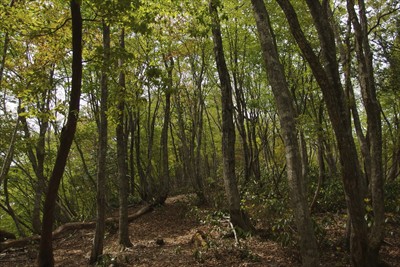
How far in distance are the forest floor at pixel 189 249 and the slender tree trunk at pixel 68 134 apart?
57.9 inches

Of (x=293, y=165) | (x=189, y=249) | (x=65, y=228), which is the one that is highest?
(x=293, y=165)

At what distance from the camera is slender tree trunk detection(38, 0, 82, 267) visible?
6848 millimetres

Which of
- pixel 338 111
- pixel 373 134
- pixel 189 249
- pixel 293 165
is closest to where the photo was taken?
pixel 293 165

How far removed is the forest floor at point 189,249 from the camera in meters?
7.35

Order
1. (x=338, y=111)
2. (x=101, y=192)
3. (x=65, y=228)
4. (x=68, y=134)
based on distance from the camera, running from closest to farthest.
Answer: (x=338, y=111)
(x=68, y=134)
(x=101, y=192)
(x=65, y=228)

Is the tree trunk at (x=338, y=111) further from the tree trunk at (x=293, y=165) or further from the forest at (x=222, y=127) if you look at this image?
the tree trunk at (x=293, y=165)

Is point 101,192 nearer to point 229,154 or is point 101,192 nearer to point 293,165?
point 229,154

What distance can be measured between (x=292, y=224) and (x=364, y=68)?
428cm

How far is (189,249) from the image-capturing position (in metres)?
9.05

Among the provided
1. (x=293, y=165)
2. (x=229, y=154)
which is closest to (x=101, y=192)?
(x=229, y=154)

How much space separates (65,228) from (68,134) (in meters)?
7.66

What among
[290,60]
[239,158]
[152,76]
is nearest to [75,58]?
[152,76]

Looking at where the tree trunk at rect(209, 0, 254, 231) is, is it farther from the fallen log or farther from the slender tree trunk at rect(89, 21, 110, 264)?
the fallen log

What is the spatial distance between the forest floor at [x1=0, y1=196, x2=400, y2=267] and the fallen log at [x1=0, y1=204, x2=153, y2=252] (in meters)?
0.18
